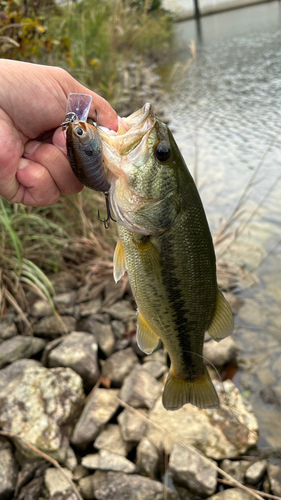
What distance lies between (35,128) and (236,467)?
2.90 meters

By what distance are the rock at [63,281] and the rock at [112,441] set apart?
1817 mm

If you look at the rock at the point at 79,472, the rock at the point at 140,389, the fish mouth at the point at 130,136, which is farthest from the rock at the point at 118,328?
the fish mouth at the point at 130,136

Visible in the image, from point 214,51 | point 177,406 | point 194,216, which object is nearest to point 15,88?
point 194,216

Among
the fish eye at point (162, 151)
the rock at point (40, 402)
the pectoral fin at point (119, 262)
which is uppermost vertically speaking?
the fish eye at point (162, 151)

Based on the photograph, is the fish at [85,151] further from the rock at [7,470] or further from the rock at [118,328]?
the rock at [118,328]

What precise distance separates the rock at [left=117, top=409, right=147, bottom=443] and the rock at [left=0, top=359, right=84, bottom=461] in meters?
0.41

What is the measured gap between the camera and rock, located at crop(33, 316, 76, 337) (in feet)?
12.8

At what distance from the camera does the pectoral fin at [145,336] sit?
209 centimetres

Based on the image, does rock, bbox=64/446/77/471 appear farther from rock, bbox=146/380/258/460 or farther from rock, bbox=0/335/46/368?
rock, bbox=0/335/46/368

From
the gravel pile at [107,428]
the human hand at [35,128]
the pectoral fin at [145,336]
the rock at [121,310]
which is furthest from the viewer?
the rock at [121,310]

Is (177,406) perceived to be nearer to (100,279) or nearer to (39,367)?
(39,367)

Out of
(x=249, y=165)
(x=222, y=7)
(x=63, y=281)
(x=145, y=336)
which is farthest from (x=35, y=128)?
(x=222, y=7)

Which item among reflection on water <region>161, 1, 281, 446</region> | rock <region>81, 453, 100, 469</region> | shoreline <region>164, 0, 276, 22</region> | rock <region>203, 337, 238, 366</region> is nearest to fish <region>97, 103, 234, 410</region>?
rock <region>81, 453, 100, 469</region>

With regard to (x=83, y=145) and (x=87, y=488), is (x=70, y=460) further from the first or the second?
(x=83, y=145)
